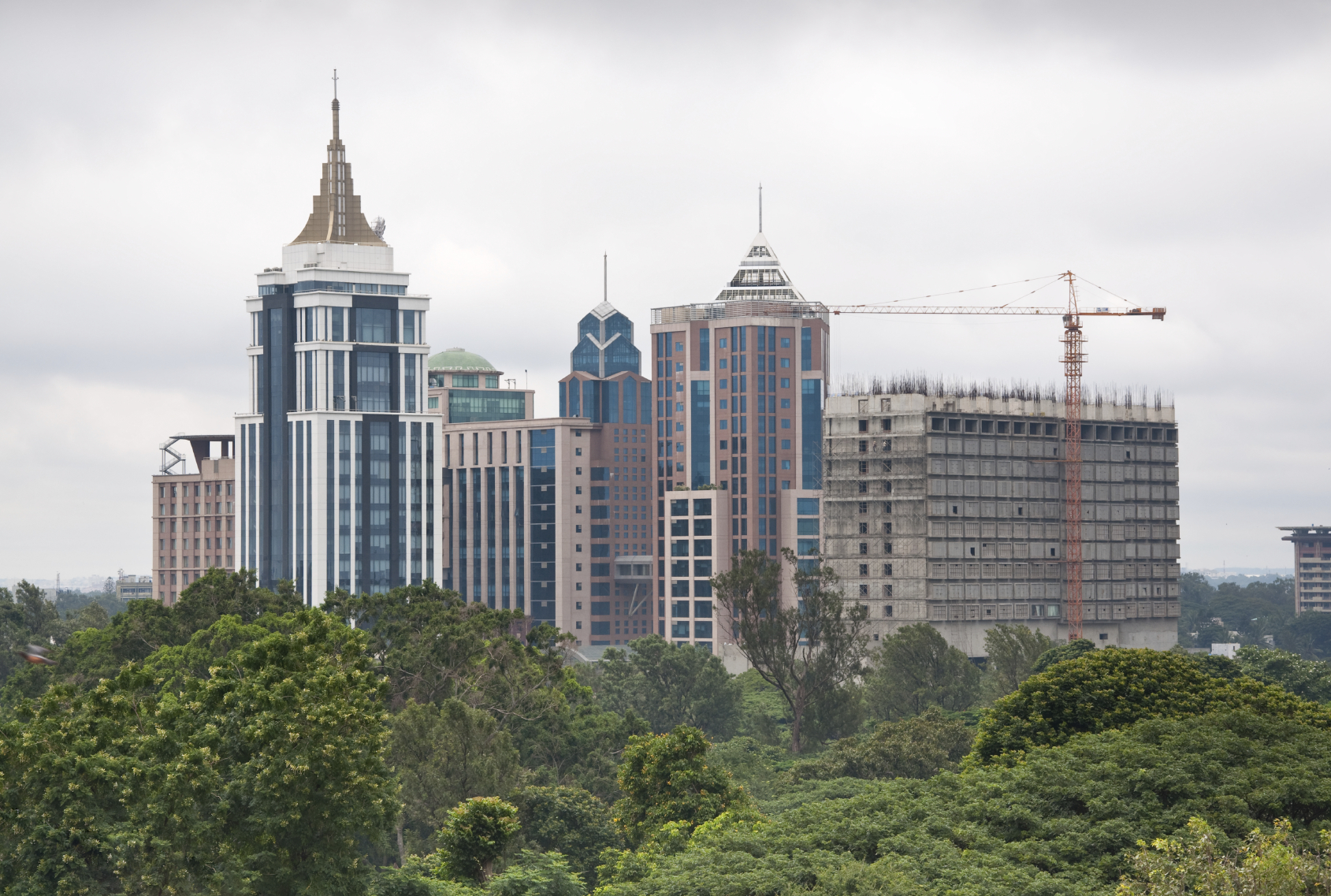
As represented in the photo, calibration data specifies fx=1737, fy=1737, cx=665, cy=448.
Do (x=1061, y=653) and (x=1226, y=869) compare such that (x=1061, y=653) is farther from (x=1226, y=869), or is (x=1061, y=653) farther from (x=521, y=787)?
(x=1226, y=869)

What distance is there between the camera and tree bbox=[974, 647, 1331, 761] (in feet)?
244

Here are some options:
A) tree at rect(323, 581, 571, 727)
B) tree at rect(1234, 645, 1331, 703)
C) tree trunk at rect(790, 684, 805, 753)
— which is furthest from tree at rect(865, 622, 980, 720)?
tree at rect(323, 581, 571, 727)

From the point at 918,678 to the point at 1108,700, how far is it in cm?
7356

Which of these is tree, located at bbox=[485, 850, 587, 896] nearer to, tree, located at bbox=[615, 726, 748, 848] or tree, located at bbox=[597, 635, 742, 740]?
tree, located at bbox=[615, 726, 748, 848]

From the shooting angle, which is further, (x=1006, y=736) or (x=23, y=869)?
(x=1006, y=736)

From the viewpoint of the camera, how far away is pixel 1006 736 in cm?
7581

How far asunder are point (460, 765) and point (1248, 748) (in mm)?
35347

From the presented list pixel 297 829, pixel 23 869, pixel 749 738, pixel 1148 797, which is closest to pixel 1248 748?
pixel 1148 797

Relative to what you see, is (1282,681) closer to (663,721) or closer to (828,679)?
(828,679)

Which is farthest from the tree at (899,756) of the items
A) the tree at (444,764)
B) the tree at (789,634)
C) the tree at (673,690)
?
the tree at (673,690)

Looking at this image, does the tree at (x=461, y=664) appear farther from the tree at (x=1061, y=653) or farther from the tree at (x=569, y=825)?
the tree at (x=1061, y=653)

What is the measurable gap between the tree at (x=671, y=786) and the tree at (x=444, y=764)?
22.0 ft

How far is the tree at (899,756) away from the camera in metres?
103

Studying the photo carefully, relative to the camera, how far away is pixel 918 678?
487 feet
